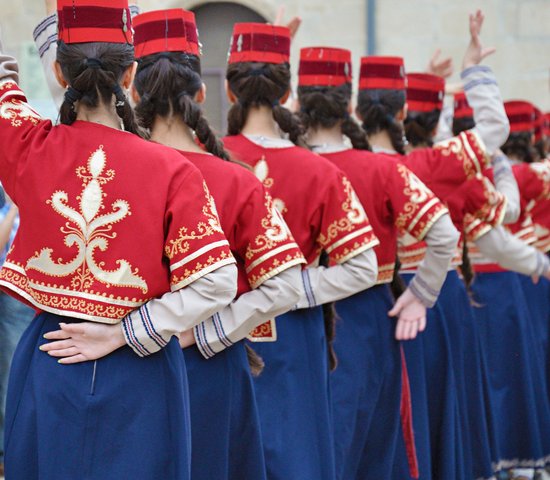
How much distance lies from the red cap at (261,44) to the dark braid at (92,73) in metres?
0.98

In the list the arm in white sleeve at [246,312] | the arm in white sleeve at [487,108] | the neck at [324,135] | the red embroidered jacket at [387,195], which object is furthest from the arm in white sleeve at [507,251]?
the arm in white sleeve at [246,312]

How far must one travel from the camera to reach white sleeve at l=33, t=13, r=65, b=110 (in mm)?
2613

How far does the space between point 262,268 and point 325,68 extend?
120 cm

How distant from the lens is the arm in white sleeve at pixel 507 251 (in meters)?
4.55

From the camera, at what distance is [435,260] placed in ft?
12.2

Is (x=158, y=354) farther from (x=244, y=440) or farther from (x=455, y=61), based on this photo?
(x=455, y=61)

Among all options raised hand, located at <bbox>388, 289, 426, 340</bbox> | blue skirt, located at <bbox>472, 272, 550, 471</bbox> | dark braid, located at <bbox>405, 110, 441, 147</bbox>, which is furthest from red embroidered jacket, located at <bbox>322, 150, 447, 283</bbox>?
blue skirt, located at <bbox>472, 272, 550, 471</bbox>

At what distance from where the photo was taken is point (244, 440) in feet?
8.97

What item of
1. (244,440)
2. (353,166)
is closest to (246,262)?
(244,440)

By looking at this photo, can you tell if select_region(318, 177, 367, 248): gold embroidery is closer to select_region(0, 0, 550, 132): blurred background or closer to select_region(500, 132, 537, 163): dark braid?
select_region(500, 132, 537, 163): dark braid

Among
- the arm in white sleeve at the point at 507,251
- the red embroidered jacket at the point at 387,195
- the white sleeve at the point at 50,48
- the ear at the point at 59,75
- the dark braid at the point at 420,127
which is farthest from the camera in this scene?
the arm in white sleeve at the point at 507,251

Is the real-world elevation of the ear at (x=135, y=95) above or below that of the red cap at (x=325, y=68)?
above

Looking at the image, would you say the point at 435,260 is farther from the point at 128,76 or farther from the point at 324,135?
the point at 128,76

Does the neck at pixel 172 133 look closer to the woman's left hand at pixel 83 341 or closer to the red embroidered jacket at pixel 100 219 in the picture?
the red embroidered jacket at pixel 100 219
